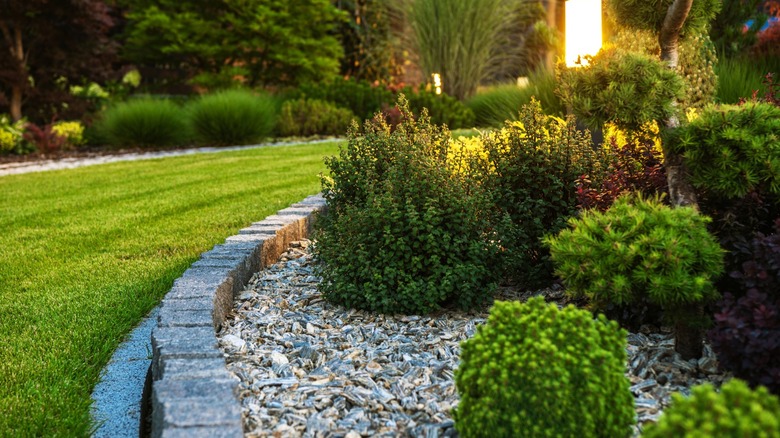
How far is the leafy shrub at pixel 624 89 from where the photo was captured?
2.79m

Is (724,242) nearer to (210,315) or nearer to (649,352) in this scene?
(649,352)

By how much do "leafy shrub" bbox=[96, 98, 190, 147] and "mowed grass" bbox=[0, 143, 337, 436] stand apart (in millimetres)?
2965

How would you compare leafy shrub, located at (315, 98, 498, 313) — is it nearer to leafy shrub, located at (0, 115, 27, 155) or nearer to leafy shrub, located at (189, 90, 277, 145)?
leafy shrub, located at (189, 90, 277, 145)

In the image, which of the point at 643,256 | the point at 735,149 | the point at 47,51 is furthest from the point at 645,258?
the point at 47,51

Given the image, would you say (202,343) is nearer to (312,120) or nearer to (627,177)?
(627,177)

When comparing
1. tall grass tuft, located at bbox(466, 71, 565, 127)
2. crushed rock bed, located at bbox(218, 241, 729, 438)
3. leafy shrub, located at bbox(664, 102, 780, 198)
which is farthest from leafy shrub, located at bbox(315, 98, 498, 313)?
tall grass tuft, located at bbox(466, 71, 565, 127)

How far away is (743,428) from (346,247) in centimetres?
209

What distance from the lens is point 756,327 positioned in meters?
2.17

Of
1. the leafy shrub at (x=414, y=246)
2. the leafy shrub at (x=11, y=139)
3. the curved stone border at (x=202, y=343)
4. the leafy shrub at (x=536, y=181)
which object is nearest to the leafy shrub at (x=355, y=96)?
the leafy shrub at (x=11, y=139)

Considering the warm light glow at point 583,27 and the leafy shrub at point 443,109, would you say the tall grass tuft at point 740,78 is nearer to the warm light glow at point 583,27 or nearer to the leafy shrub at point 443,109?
the warm light glow at point 583,27

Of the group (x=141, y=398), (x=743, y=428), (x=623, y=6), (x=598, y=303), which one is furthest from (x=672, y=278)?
(x=141, y=398)

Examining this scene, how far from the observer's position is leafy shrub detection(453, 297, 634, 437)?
186 centimetres

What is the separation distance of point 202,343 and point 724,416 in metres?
1.66

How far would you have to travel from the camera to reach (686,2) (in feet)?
9.54
